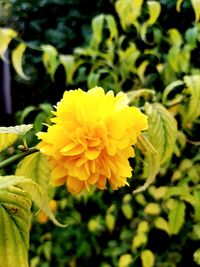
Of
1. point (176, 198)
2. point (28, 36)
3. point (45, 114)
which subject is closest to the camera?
point (176, 198)

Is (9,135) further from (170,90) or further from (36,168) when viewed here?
(170,90)

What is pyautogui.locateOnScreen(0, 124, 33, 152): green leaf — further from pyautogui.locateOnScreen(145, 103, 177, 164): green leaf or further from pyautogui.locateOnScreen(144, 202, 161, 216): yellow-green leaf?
pyautogui.locateOnScreen(144, 202, 161, 216): yellow-green leaf

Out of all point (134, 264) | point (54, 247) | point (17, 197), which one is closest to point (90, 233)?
point (54, 247)

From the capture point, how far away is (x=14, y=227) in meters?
0.57

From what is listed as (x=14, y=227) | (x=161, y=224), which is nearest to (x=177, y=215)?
(x=161, y=224)

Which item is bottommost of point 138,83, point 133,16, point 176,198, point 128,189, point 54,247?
point 54,247

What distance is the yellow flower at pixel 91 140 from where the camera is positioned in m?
0.67

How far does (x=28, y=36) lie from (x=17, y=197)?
229 cm

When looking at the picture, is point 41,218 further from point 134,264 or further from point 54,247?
point 134,264

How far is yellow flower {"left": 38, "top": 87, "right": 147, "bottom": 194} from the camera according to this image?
26.4 inches

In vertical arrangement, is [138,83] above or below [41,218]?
above

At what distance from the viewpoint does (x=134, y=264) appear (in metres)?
1.64

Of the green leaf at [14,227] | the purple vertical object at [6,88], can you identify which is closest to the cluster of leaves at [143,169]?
the green leaf at [14,227]

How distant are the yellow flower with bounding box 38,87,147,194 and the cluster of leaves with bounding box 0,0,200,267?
0.18 m
